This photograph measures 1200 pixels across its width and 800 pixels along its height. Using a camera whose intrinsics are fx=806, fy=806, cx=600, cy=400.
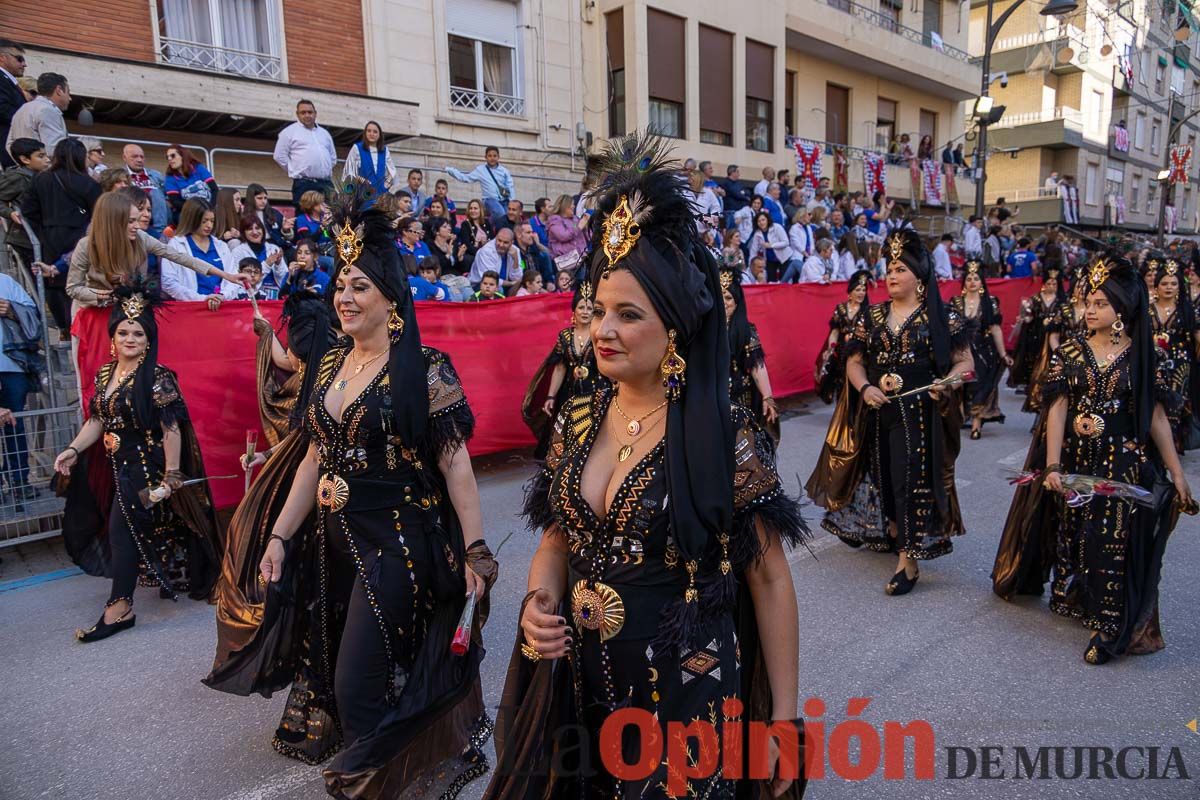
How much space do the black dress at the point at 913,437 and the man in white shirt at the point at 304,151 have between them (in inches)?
294

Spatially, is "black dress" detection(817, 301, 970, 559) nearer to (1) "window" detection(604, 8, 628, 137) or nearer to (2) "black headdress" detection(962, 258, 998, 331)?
(2) "black headdress" detection(962, 258, 998, 331)

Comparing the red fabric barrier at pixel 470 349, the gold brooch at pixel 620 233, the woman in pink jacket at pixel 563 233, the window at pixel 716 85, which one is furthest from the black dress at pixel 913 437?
the window at pixel 716 85

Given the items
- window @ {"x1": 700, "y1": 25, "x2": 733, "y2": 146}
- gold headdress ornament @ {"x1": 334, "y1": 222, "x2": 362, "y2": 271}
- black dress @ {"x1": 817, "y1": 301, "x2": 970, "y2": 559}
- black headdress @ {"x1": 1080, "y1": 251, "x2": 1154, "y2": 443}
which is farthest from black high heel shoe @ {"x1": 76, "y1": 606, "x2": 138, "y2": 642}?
window @ {"x1": 700, "y1": 25, "x2": 733, "y2": 146}

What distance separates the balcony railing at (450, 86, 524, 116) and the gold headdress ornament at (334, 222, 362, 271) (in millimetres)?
12132

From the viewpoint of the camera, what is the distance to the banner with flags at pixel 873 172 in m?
22.5

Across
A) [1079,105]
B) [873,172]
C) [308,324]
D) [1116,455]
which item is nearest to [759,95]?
[873,172]

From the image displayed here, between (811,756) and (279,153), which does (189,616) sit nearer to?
(811,756)

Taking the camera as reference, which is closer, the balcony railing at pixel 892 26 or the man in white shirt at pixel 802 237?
the man in white shirt at pixel 802 237

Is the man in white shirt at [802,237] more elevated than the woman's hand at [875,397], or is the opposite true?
the man in white shirt at [802,237]

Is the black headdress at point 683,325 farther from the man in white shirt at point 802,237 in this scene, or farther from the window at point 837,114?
the window at point 837,114

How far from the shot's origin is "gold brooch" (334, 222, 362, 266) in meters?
3.16

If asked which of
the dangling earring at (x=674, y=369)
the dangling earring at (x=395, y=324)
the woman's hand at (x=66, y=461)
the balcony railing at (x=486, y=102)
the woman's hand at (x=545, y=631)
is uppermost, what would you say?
the balcony railing at (x=486, y=102)

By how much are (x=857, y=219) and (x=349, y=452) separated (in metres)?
15.9

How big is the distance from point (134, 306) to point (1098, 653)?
5667 millimetres
